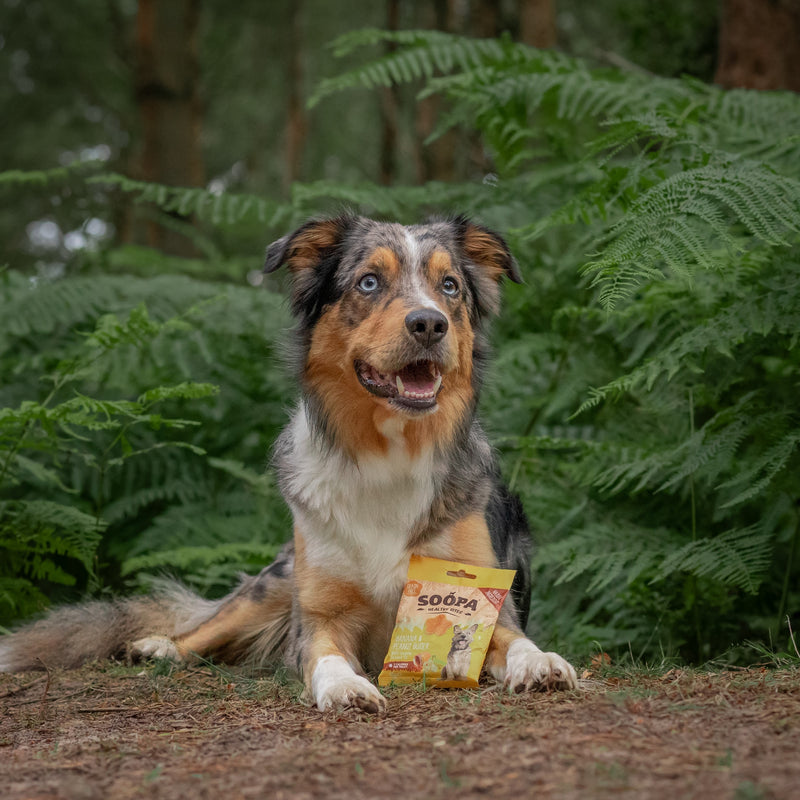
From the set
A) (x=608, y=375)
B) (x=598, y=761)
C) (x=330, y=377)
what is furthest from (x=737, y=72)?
(x=598, y=761)

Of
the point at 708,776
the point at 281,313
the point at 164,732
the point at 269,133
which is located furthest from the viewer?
the point at 269,133

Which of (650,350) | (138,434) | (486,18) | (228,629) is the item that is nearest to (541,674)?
(228,629)

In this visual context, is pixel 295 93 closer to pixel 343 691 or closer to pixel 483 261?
pixel 483 261

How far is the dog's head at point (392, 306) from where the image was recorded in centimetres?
400

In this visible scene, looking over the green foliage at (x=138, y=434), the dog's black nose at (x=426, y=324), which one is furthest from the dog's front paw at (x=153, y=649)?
the dog's black nose at (x=426, y=324)

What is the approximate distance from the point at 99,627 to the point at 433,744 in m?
2.78

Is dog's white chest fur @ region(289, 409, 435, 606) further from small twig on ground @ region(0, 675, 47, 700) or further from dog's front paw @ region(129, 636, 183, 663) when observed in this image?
small twig on ground @ region(0, 675, 47, 700)

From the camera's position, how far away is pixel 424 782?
229 centimetres

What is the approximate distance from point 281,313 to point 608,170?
281 centimetres

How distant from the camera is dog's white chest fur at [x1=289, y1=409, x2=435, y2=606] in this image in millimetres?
4105

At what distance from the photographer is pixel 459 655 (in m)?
3.78

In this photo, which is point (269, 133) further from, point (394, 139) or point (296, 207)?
point (296, 207)

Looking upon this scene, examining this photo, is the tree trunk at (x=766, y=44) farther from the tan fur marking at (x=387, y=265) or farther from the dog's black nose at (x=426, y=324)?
the dog's black nose at (x=426, y=324)

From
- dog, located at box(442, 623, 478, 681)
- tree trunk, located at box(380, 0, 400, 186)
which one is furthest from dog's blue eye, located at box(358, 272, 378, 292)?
tree trunk, located at box(380, 0, 400, 186)
